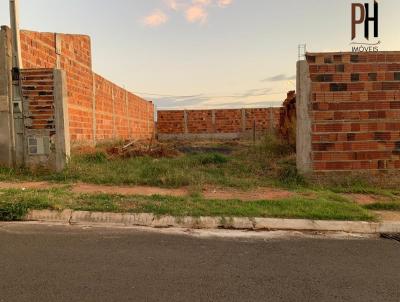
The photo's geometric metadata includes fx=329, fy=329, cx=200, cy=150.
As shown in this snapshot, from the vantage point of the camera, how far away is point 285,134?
11867 millimetres

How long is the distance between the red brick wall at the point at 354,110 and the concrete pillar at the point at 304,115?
0.10 metres

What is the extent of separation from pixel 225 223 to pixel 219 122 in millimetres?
22820

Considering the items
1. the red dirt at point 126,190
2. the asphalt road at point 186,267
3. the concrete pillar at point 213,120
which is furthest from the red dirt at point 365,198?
the concrete pillar at point 213,120

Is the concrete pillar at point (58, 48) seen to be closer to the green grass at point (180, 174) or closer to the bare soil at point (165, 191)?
the green grass at point (180, 174)

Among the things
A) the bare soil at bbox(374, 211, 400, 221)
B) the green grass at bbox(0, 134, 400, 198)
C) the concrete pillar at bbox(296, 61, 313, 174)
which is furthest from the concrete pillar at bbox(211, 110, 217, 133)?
the bare soil at bbox(374, 211, 400, 221)

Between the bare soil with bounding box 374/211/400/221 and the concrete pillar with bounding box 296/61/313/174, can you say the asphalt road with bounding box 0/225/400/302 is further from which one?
the concrete pillar with bounding box 296/61/313/174

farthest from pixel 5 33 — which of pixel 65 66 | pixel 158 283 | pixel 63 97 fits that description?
pixel 158 283

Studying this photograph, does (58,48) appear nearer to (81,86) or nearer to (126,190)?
(81,86)

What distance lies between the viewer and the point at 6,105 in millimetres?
7457

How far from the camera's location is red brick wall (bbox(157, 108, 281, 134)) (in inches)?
1067

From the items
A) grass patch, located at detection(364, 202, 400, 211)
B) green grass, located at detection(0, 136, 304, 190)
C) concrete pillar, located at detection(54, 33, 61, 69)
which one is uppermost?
concrete pillar, located at detection(54, 33, 61, 69)

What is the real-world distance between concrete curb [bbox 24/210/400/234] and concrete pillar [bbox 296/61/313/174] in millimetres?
2440

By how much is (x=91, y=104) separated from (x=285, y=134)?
7.11 metres

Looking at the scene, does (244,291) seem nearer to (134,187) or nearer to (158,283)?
(158,283)
